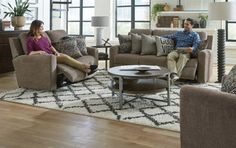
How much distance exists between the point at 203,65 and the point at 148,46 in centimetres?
111

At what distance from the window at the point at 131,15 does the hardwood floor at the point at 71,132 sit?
5.83m

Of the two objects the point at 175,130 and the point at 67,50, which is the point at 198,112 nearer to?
the point at 175,130

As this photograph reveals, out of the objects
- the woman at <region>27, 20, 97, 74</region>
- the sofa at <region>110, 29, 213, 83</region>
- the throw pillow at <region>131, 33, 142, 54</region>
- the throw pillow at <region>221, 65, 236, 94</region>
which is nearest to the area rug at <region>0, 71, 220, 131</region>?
the sofa at <region>110, 29, 213, 83</region>

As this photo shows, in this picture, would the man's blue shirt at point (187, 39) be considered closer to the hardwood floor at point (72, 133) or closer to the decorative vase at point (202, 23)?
the decorative vase at point (202, 23)

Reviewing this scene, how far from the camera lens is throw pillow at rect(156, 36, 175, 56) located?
5.64m

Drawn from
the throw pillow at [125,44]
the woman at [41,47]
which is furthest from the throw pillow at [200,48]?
the woman at [41,47]

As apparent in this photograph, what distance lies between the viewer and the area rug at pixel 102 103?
11.6ft

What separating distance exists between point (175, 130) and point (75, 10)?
7586mm

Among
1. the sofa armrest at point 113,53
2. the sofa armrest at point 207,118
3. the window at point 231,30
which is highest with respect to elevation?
the window at point 231,30

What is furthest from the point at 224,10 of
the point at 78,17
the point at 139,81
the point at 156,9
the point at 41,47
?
the point at 78,17

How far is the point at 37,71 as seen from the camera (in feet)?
15.5

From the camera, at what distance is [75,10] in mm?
9977

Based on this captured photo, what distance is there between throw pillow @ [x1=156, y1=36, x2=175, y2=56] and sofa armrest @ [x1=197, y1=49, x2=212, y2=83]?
610 millimetres

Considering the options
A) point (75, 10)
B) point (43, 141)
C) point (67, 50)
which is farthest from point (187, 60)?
point (75, 10)
